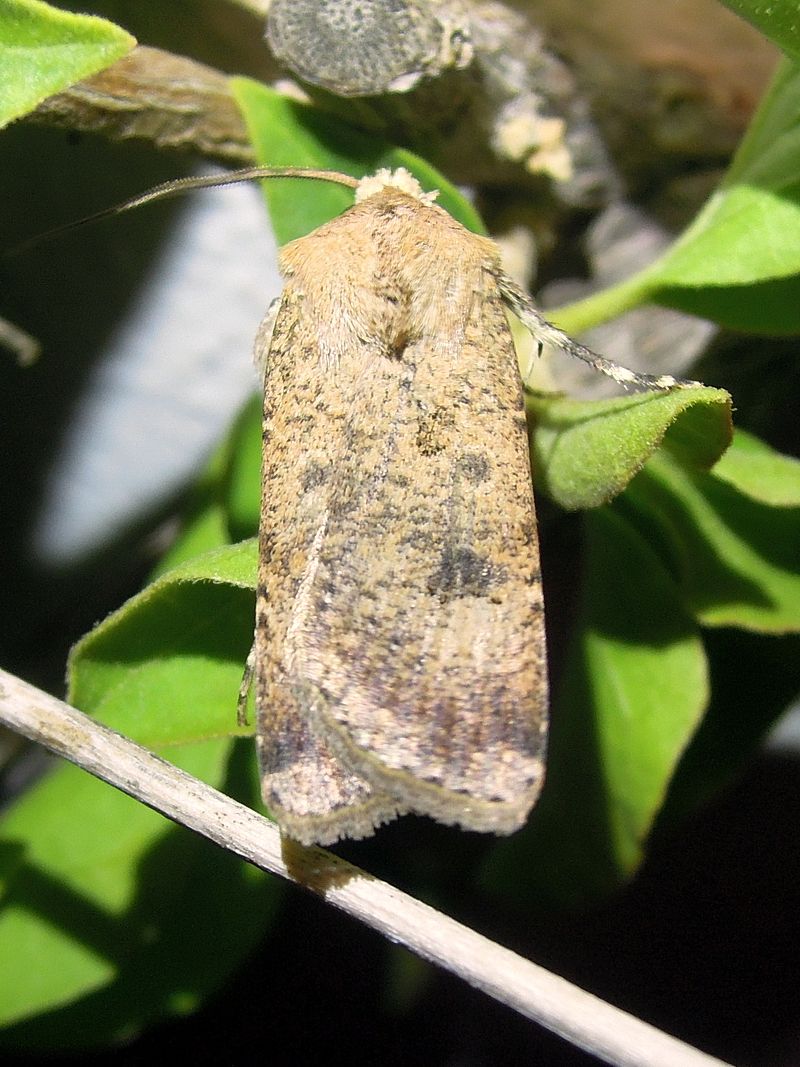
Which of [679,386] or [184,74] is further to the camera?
[184,74]

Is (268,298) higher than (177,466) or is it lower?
higher

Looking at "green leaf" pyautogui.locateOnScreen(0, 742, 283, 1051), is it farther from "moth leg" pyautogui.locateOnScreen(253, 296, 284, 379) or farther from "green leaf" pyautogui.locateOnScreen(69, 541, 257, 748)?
"moth leg" pyautogui.locateOnScreen(253, 296, 284, 379)

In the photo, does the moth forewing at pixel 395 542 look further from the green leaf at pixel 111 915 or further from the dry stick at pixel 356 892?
the green leaf at pixel 111 915

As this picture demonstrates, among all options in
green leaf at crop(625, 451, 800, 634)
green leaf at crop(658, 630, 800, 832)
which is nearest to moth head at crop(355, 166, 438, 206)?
green leaf at crop(625, 451, 800, 634)

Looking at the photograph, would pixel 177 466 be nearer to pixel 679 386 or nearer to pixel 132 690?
pixel 132 690

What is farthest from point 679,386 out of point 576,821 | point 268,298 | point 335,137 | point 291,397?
point 268,298

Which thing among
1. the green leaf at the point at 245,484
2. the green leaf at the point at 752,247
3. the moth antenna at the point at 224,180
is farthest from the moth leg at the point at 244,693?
the green leaf at the point at 752,247

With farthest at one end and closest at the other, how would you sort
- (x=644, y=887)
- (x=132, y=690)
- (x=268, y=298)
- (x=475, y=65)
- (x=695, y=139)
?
(x=268, y=298) → (x=644, y=887) → (x=695, y=139) → (x=475, y=65) → (x=132, y=690)
